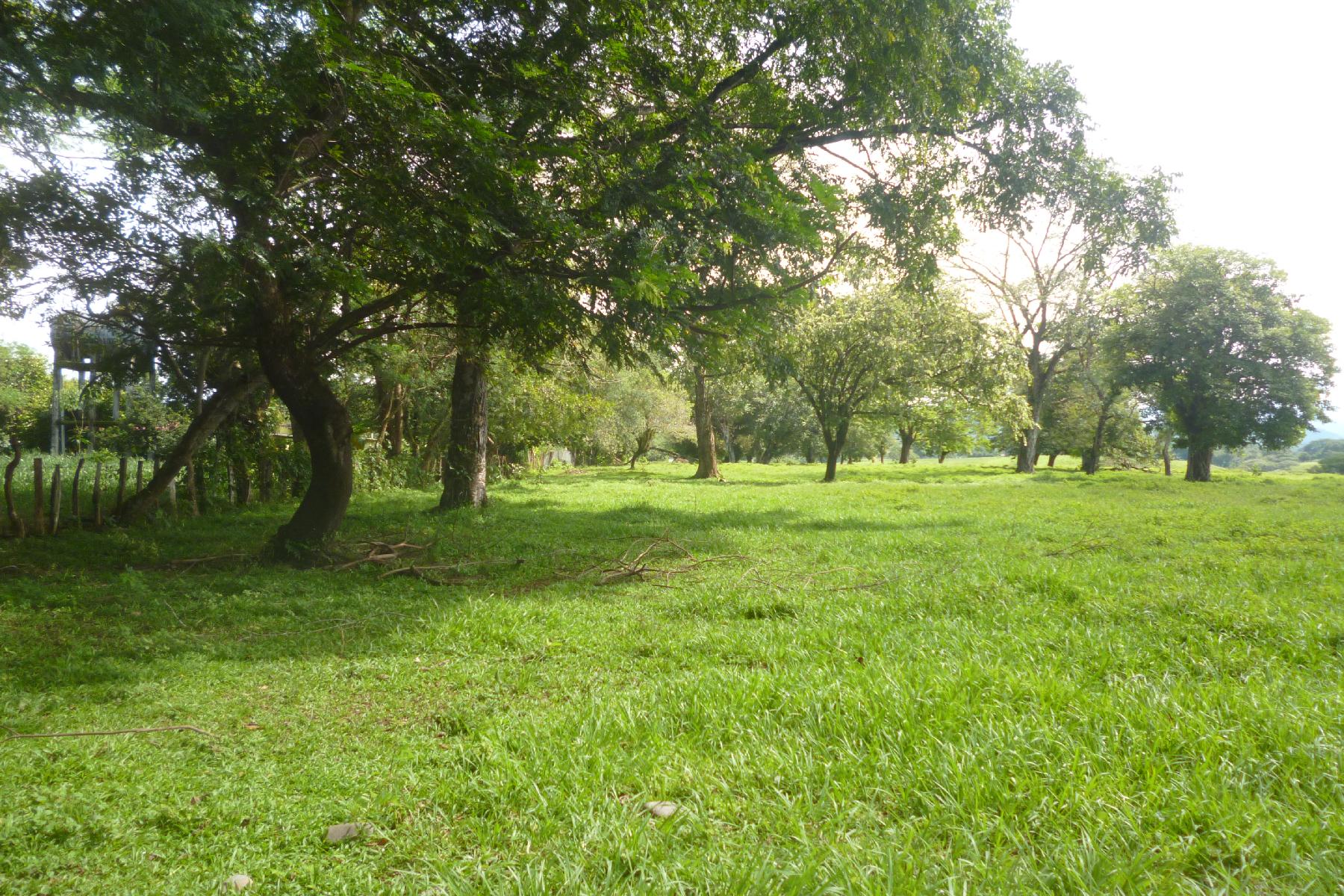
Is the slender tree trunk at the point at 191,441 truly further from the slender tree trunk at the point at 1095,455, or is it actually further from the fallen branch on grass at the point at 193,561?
the slender tree trunk at the point at 1095,455

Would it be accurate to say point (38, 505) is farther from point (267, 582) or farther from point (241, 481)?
point (267, 582)

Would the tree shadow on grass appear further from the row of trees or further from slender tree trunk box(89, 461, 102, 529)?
the row of trees

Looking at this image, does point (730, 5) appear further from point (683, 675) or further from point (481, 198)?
point (683, 675)

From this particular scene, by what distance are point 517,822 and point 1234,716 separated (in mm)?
3391

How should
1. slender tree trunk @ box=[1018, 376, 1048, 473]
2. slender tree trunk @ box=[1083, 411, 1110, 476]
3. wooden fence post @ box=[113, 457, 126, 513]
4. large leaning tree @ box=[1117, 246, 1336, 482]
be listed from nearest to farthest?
1. wooden fence post @ box=[113, 457, 126, 513]
2. large leaning tree @ box=[1117, 246, 1336, 482]
3. slender tree trunk @ box=[1018, 376, 1048, 473]
4. slender tree trunk @ box=[1083, 411, 1110, 476]

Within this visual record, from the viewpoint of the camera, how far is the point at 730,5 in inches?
321

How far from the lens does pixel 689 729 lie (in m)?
3.31

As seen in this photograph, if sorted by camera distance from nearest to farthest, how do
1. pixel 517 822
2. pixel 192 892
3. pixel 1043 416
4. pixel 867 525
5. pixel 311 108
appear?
1. pixel 192 892
2. pixel 517 822
3. pixel 311 108
4. pixel 867 525
5. pixel 1043 416

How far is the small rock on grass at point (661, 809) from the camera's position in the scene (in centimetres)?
255

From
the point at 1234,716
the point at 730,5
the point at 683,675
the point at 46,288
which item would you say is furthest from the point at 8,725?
the point at 730,5

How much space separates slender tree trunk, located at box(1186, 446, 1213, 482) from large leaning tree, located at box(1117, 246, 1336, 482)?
1.6 inches

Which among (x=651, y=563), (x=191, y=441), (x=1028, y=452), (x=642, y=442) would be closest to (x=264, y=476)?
(x=191, y=441)

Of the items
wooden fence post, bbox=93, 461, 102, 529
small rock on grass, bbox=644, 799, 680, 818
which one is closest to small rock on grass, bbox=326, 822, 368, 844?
small rock on grass, bbox=644, 799, 680, 818

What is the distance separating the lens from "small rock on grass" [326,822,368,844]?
96.3 inches
